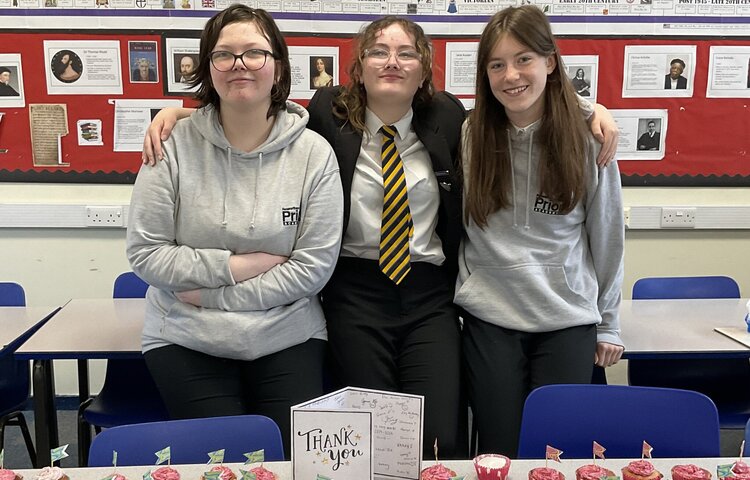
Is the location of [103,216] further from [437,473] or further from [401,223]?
[437,473]

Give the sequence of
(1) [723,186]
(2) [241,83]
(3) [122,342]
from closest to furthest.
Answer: (2) [241,83]
(3) [122,342]
(1) [723,186]

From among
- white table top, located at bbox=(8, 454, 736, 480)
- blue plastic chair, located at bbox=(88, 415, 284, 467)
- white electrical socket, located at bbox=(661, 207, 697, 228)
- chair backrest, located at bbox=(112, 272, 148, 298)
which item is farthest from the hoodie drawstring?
white electrical socket, located at bbox=(661, 207, 697, 228)

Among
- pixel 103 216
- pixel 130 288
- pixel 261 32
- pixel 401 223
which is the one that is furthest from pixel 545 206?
pixel 103 216

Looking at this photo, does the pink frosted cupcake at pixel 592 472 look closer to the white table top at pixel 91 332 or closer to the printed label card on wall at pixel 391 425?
the printed label card on wall at pixel 391 425

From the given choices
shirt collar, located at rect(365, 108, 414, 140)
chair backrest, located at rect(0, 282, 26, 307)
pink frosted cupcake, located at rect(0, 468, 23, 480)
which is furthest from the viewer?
chair backrest, located at rect(0, 282, 26, 307)

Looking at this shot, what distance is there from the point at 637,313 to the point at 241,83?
164cm

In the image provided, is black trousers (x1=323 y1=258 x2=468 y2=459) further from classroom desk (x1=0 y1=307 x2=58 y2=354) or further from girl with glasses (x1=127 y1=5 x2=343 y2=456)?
classroom desk (x1=0 y1=307 x2=58 y2=354)

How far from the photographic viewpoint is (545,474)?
4.14ft

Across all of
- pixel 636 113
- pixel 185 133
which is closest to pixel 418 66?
pixel 185 133

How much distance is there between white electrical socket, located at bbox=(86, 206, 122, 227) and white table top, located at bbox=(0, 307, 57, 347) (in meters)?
0.76

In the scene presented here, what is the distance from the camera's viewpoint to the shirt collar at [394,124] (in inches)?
78.9

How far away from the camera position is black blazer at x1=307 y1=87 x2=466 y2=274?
77.4 inches

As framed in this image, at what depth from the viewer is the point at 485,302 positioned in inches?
76.4

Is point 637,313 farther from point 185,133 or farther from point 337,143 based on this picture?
point 185,133
